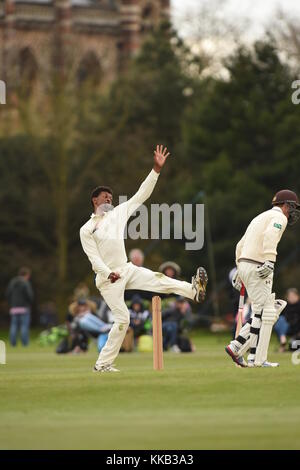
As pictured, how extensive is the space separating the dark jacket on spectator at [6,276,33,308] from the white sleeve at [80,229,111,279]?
1766cm

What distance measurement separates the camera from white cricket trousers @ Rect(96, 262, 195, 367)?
1616cm

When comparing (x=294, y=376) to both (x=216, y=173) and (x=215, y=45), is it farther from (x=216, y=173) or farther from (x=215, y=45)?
(x=215, y=45)

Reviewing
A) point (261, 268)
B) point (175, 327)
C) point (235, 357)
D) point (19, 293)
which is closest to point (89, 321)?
point (175, 327)

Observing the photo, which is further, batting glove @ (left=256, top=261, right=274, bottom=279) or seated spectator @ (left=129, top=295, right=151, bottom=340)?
seated spectator @ (left=129, top=295, right=151, bottom=340)

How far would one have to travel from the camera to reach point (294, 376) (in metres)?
15.1

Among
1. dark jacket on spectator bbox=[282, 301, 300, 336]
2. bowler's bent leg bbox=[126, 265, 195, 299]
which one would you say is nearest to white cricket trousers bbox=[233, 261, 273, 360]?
bowler's bent leg bbox=[126, 265, 195, 299]

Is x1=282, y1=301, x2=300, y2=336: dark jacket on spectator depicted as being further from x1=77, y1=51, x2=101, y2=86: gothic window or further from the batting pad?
x1=77, y1=51, x2=101, y2=86: gothic window

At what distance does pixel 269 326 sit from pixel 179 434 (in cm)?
518

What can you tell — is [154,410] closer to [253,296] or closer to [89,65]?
[253,296]

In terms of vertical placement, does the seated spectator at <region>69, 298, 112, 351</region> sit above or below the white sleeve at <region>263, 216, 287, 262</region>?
above

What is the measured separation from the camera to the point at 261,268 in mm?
15930

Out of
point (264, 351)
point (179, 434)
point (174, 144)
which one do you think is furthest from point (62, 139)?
point (179, 434)

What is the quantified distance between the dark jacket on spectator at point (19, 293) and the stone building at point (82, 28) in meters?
49.9
